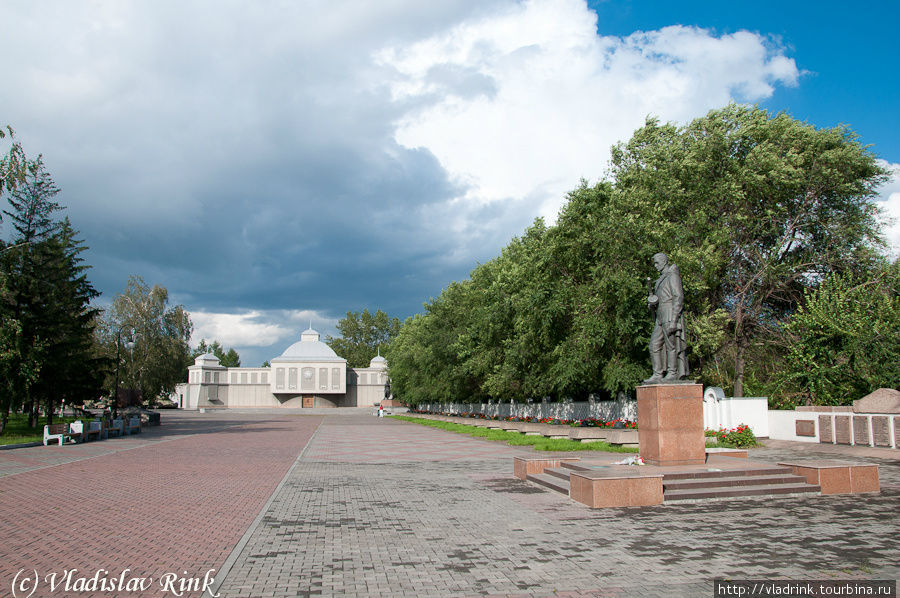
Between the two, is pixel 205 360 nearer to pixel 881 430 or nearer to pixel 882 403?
pixel 882 403

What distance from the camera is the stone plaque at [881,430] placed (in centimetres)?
1706

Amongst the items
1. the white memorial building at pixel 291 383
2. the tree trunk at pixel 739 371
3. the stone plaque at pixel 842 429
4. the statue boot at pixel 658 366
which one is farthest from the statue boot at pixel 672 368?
the white memorial building at pixel 291 383

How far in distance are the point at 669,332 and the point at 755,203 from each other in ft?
62.8

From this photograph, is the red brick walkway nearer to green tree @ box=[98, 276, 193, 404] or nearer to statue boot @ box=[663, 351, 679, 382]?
statue boot @ box=[663, 351, 679, 382]

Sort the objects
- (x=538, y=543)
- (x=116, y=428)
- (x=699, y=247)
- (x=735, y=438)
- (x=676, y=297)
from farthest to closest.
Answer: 1. (x=116, y=428)
2. (x=699, y=247)
3. (x=735, y=438)
4. (x=676, y=297)
5. (x=538, y=543)

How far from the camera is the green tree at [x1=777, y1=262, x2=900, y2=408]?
2186 cm

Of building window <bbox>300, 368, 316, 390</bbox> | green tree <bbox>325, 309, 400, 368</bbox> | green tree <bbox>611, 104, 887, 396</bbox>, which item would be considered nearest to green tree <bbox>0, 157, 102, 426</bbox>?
green tree <bbox>611, 104, 887, 396</bbox>

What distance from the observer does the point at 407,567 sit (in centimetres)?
631

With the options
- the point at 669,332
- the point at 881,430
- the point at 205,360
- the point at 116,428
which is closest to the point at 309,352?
the point at 205,360

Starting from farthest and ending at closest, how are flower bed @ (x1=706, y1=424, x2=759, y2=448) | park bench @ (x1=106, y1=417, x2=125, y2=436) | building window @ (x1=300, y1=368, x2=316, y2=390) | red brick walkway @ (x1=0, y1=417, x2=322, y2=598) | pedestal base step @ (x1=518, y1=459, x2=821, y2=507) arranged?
building window @ (x1=300, y1=368, x2=316, y2=390), park bench @ (x1=106, y1=417, x2=125, y2=436), flower bed @ (x1=706, y1=424, x2=759, y2=448), pedestal base step @ (x1=518, y1=459, x2=821, y2=507), red brick walkway @ (x1=0, y1=417, x2=322, y2=598)

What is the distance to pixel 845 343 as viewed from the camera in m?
22.7

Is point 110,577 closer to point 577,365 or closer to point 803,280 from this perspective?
point 577,365

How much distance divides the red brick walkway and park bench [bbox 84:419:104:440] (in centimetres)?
940

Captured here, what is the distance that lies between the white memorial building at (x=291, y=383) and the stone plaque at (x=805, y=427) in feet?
220
